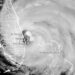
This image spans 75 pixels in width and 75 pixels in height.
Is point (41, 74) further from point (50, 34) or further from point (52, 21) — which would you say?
point (52, 21)

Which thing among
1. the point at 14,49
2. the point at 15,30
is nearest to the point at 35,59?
the point at 14,49

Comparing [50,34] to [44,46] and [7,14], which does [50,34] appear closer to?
[44,46]

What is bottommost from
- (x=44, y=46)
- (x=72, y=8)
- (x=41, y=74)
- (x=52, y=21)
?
(x=41, y=74)

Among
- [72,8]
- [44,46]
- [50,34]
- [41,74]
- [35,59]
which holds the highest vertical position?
[72,8]

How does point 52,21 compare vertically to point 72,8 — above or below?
below

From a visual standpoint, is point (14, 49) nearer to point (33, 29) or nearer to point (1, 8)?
point (33, 29)

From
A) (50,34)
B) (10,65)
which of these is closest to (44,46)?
(50,34)

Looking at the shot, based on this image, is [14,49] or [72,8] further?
[14,49]

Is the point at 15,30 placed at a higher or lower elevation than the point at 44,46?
higher
